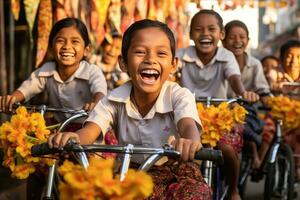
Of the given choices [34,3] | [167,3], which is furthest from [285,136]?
[167,3]

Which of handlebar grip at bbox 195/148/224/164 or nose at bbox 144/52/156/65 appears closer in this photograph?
handlebar grip at bbox 195/148/224/164

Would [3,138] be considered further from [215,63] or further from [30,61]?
[30,61]

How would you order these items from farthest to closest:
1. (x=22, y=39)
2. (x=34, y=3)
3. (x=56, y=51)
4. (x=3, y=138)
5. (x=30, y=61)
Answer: (x=22, y=39)
(x=30, y=61)
(x=34, y=3)
(x=56, y=51)
(x=3, y=138)

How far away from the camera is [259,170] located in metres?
6.30

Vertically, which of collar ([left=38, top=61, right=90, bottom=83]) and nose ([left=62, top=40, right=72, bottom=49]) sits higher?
nose ([left=62, top=40, right=72, bottom=49])

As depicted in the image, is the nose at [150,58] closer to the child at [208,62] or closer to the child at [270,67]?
the child at [208,62]

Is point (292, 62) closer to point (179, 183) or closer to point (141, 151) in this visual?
point (179, 183)

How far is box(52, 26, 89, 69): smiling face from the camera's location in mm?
4477

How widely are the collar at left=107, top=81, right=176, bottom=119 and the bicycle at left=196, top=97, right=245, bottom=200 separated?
988mm

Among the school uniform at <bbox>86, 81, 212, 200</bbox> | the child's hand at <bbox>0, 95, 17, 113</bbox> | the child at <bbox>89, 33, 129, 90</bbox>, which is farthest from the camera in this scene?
the child at <bbox>89, 33, 129, 90</bbox>

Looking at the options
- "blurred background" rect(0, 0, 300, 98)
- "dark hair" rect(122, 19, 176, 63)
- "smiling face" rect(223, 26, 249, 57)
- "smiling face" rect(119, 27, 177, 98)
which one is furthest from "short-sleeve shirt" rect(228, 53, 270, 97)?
"smiling face" rect(119, 27, 177, 98)

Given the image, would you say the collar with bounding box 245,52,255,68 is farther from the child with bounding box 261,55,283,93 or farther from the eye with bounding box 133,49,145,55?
the eye with bounding box 133,49,145,55

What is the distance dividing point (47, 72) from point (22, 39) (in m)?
5.81

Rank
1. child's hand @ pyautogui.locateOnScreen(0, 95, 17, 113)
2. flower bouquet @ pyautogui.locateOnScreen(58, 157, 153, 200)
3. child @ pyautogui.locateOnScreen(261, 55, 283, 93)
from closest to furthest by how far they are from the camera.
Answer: flower bouquet @ pyautogui.locateOnScreen(58, 157, 153, 200) → child's hand @ pyautogui.locateOnScreen(0, 95, 17, 113) → child @ pyautogui.locateOnScreen(261, 55, 283, 93)
